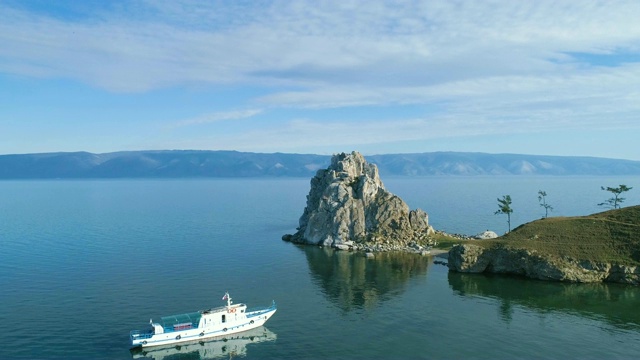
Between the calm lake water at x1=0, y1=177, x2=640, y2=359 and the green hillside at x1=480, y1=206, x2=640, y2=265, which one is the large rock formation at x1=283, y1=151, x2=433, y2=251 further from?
the green hillside at x1=480, y1=206, x2=640, y2=265

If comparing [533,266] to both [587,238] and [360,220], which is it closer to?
[587,238]

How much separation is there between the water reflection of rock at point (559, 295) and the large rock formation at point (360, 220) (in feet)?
132

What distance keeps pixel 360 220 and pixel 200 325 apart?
86.3 m

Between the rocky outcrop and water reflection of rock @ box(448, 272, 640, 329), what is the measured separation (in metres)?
1.94

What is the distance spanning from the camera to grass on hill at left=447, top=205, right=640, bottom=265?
10031 centimetres

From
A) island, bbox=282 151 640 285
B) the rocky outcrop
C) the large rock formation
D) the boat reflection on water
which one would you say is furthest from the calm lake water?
the large rock formation

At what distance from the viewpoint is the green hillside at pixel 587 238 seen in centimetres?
10031

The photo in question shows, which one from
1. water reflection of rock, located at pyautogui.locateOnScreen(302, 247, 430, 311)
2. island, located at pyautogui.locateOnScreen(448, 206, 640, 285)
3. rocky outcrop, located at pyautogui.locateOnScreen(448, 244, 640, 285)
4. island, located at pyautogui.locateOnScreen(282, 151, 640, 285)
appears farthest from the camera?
island, located at pyautogui.locateOnScreen(282, 151, 640, 285)

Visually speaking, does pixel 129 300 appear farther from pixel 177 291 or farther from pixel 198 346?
pixel 198 346

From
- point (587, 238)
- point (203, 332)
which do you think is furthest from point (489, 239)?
point (203, 332)

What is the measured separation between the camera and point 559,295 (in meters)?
90.4

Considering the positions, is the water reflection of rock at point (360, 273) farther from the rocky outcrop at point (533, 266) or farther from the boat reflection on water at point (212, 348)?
the boat reflection on water at point (212, 348)

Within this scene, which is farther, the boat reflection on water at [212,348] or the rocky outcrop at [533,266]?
the rocky outcrop at [533,266]

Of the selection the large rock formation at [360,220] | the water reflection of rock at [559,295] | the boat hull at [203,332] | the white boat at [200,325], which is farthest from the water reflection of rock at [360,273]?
the white boat at [200,325]
